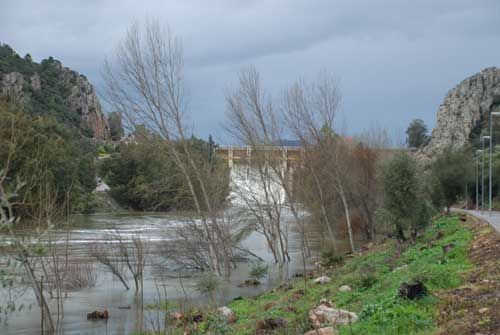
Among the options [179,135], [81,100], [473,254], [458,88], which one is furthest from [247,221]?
[81,100]

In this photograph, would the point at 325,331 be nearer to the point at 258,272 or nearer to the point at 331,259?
the point at 258,272

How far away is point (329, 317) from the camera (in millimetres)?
13391

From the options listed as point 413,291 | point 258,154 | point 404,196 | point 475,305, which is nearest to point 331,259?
point 404,196

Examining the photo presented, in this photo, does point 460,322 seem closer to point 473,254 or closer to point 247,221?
point 473,254

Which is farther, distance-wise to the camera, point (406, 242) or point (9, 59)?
point (9, 59)

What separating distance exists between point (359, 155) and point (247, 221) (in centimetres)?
1410

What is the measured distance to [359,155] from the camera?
1923 inches

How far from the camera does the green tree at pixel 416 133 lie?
13650 cm

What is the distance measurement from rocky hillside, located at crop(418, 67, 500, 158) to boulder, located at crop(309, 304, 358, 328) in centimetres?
10057

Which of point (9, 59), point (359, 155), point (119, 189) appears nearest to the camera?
point (359, 155)

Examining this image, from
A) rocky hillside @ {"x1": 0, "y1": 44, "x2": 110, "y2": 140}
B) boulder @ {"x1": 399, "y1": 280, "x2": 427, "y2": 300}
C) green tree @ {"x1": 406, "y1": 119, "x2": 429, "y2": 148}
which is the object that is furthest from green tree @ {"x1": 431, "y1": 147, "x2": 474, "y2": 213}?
rocky hillside @ {"x1": 0, "y1": 44, "x2": 110, "y2": 140}

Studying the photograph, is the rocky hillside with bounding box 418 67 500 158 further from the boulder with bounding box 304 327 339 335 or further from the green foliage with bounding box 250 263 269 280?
the boulder with bounding box 304 327 339 335

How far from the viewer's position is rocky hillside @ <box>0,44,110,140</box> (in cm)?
13712

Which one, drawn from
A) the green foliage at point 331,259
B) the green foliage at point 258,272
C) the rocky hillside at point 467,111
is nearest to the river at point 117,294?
the green foliage at point 258,272
